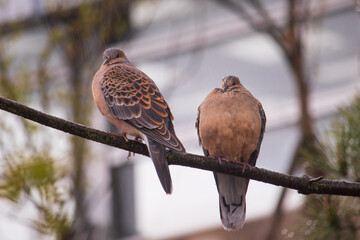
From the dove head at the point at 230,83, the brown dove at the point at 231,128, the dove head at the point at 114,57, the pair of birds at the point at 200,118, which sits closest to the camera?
the pair of birds at the point at 200,118

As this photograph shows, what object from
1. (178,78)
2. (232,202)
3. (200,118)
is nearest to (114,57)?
(200,118)

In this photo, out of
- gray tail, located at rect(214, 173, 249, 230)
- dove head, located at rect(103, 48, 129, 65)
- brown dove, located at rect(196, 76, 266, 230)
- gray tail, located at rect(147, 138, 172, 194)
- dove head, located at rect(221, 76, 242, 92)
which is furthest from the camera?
dove head, located at rect(221, 76, 242, 92)

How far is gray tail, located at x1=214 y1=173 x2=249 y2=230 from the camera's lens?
7.68ft

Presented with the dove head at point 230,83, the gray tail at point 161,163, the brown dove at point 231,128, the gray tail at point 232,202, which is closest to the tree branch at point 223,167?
the gray tail at point 161,163

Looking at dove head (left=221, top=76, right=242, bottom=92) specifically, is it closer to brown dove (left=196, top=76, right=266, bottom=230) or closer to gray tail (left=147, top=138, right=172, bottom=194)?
brown dove (left=196, top=76, right=266, bottom=230)

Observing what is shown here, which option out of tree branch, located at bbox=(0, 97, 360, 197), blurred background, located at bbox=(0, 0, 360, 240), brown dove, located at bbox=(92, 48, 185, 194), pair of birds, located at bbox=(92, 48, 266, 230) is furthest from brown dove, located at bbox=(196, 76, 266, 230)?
blurred background, located at bbox=(0, 0, 360, 240)

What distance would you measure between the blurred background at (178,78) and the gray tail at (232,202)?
1.73m

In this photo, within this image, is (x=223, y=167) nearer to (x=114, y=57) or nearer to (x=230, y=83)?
(x=114, y=57)

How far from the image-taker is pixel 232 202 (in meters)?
2.41

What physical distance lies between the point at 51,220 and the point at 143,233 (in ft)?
16.1

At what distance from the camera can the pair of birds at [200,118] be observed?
2047 millimetres

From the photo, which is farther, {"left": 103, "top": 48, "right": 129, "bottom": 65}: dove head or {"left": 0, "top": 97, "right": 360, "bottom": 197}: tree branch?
{"left": 103, "top": 48, "right": 129, "bottom": 65}: dove head

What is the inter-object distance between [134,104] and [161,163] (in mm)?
476

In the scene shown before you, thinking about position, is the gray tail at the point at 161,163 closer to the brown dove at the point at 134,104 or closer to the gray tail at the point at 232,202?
the brown dove at the point at 134,104
